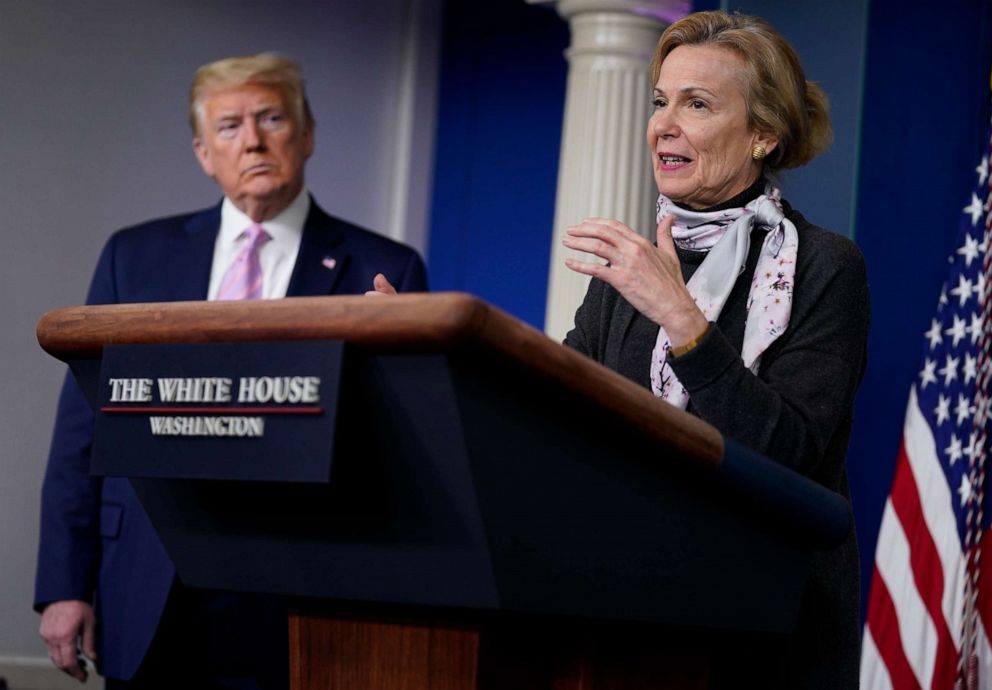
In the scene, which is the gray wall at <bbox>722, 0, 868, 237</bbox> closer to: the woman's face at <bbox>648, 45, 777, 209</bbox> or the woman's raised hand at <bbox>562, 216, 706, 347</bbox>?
the woman's face at <bbox>648, 45, 777, 209</bbox>

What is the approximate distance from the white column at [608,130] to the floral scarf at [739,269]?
7.81 feet

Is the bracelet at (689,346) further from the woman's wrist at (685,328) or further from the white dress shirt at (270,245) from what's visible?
the white dress shirt at (270,245)

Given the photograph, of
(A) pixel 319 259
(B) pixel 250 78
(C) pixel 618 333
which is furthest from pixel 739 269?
(B) pixel 250 78

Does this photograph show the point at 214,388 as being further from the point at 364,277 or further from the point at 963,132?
the point at 963,132

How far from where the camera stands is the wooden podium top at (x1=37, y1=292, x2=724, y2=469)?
1013mm

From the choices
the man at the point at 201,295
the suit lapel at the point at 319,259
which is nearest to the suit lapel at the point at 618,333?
the man at the point at 201,295

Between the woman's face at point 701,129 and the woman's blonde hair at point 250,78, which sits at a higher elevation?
the woman's blonde hair at point 250,78

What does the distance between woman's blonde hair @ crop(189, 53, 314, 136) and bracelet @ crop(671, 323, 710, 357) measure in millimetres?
2547

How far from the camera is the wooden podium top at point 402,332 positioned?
1013mm

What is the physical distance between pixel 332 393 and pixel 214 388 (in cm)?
12

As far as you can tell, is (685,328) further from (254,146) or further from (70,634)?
(254,146)

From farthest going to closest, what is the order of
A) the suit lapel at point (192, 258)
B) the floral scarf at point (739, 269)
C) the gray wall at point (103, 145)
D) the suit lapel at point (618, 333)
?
the gray wall at point (103, 145) < the suit lapel at point (192, 258) < the suit lapel at point (618, 333) < the floral scarf at point (739, 269)

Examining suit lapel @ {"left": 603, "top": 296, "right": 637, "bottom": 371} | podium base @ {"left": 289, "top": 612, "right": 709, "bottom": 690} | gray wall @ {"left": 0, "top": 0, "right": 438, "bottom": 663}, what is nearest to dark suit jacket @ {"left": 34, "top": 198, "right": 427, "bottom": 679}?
gray wall @ {"left": 0, "top": 0, "right": 438, "bottom": 663}

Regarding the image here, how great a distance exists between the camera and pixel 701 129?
1.78 meters
